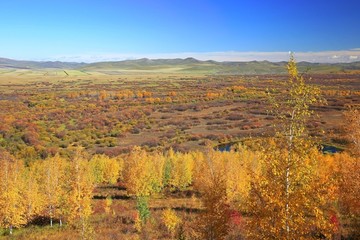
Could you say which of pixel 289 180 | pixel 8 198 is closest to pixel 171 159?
pixel 8 198

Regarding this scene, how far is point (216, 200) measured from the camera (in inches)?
787

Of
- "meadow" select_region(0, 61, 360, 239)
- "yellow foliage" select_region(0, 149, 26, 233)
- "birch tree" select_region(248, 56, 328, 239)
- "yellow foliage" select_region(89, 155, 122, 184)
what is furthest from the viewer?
"yellow foliage" select_region(89, 155, 122, 184)

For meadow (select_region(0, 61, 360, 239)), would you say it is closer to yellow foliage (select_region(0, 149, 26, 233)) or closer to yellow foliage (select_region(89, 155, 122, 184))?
yellow foliage (select_region(89, 155, 122, 184))

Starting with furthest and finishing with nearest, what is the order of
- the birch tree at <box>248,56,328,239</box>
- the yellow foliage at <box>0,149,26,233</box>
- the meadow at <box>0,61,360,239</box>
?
the yellow foliage at <box>0,149,26,233</box> < the meadow at <box>0,61,360,239</box> < the birch tree at <box>248,56,328,239</box>

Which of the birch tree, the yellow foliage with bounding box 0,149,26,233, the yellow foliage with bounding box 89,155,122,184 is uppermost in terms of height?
the birch tree

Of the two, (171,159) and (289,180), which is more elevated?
(289,180)

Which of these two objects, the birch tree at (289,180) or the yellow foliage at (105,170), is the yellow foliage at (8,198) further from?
the birch tree at (289,180)

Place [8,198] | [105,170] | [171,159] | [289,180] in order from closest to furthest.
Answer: [289,180] < [8,198] < [171,159] < [105,170]

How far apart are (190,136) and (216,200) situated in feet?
238

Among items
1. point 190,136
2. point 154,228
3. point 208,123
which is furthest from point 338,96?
point 154,228

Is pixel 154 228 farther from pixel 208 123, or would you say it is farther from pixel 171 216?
pixel 208 123

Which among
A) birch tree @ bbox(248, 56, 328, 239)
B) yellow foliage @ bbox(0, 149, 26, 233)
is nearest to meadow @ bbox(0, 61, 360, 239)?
birch tree @ bbox(248, 56, 328, 239)

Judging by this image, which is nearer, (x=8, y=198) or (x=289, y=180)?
(x=289, y=180)

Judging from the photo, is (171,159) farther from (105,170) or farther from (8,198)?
(8,198)
